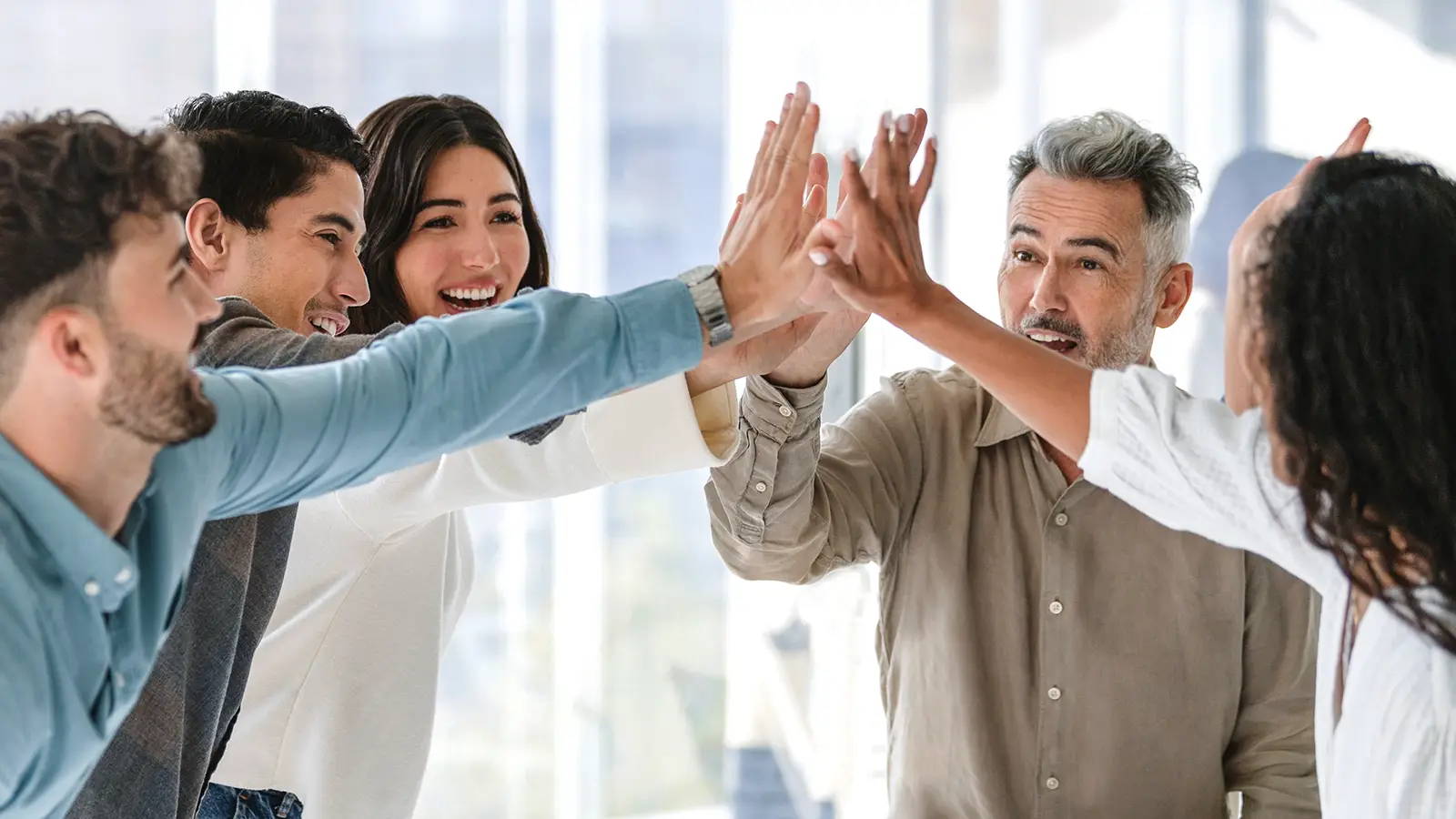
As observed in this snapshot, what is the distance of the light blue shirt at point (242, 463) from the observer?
1.08 meters

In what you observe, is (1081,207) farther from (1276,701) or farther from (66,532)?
(66,532)

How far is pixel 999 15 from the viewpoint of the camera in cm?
428

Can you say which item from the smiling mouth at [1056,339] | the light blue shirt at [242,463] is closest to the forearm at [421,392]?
the light blue shirt at [242,463]

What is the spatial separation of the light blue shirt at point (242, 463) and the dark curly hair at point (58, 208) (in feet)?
0.40

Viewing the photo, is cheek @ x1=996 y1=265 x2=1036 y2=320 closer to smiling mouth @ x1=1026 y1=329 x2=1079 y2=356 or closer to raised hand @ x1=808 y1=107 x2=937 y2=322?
smiling mouth @ x1=1026 y1=329 x2=1079 y2=356

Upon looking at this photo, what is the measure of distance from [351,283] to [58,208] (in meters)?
0.74

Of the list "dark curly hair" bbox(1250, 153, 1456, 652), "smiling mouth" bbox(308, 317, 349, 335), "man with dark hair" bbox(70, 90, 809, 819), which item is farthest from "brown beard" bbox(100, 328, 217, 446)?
"dark curly hair" bbox(1250, 153, 1456, 652)

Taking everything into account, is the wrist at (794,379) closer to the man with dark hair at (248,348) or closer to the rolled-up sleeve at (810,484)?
the rolled-up sleeve at (810,484)

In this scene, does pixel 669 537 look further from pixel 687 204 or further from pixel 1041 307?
pixel 1041 307

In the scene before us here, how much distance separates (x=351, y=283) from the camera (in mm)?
1818

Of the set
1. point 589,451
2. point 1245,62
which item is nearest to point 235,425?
point 589,451

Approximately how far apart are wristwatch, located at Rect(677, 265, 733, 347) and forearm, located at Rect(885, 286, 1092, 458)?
20 cm

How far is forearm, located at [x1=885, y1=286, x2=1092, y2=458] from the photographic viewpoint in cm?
143

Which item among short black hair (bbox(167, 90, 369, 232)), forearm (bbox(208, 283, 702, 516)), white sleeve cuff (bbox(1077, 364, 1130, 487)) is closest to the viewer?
forearm (bbox(208, 283, 702, 516))
